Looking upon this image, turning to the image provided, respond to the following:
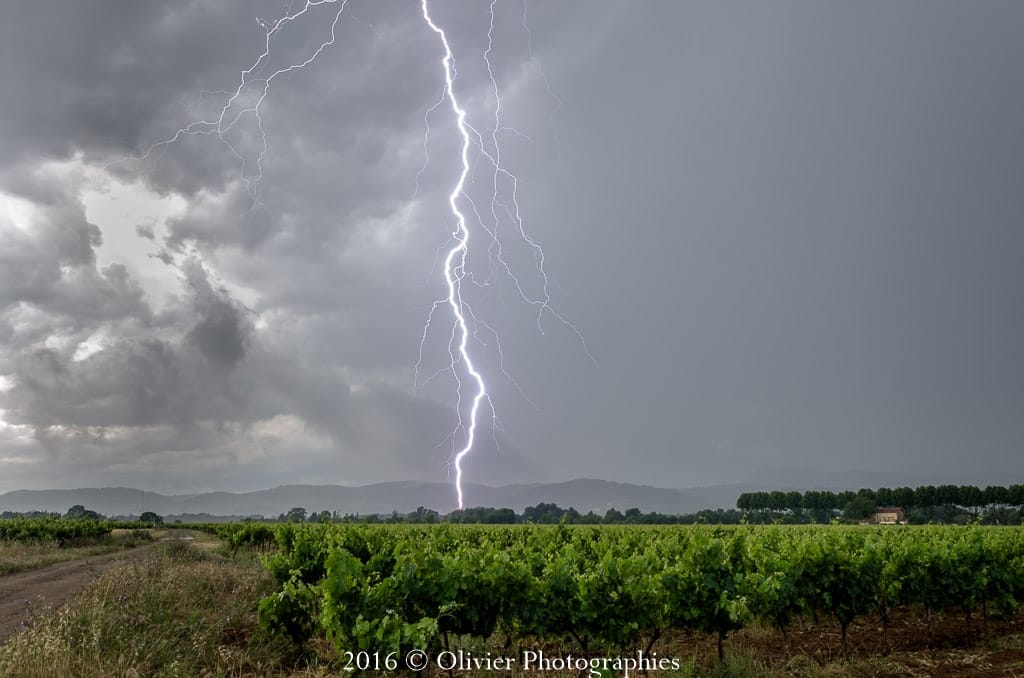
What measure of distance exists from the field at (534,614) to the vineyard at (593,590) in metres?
0.02

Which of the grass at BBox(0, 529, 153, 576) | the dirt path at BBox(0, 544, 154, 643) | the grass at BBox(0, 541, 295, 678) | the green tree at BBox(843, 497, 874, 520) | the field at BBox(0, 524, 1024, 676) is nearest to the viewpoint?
the grass at BBox(0, 541, 295, 678)

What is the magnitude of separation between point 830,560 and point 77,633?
10873 mm

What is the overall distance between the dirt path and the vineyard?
4.62 metres

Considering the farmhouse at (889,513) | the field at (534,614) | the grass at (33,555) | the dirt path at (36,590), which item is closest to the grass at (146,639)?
the field at (534,614)

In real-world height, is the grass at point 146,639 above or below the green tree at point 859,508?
above

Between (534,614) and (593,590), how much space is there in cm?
78

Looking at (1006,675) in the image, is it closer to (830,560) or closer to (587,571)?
(830,560)

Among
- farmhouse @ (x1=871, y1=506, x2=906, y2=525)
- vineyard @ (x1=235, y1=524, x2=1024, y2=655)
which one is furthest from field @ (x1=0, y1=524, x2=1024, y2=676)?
farmhouse @ (x1=871, y1=506, x2=906, y2=525)

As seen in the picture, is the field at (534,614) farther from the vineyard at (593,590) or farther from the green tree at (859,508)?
the green tree at (859,508)

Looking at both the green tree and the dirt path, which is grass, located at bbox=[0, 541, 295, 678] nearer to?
the dirt path

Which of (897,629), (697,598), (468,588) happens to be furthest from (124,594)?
(897,629)

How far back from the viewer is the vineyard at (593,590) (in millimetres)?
7125

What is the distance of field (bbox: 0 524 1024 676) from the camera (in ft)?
23.3

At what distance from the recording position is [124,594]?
995 cm
